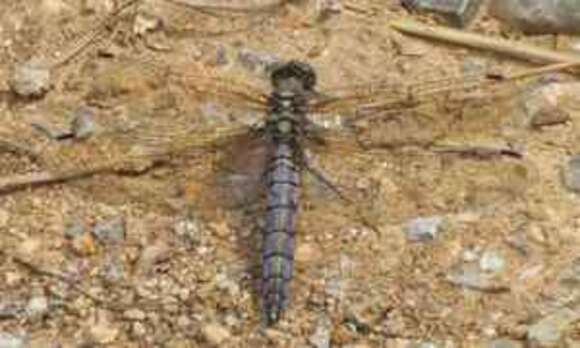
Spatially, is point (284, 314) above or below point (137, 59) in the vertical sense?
below

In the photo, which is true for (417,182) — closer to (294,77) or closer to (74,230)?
(294,77)

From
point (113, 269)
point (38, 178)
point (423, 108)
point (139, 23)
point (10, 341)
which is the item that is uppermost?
point (139, 23)

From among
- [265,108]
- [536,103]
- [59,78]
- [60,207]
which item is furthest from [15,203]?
[536,103]

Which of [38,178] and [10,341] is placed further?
[38,178]

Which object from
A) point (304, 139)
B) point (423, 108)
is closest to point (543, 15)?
point (423, 108)

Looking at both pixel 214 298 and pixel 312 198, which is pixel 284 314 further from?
pixel 312 198

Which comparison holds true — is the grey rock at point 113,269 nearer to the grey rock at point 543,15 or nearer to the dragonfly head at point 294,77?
the dragonfly head at point 294,77

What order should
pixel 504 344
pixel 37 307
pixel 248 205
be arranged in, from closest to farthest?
pixel 504 344 → pixel 37 307 → pixel 248 205
